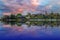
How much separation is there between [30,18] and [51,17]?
7.39ft

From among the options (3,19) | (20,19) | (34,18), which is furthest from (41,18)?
(3,19)

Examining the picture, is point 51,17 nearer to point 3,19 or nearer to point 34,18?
point 34,18

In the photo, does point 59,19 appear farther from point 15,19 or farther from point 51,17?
point 15,19

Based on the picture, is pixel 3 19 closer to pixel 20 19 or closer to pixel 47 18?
pixel 20 19

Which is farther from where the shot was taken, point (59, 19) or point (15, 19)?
point (59, 19)

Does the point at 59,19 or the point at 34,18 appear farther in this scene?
the point at 59,19

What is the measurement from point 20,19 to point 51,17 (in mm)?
3093

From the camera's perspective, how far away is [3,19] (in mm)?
16516

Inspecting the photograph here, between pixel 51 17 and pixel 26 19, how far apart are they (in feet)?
8.56

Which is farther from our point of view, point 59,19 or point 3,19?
point 59,19

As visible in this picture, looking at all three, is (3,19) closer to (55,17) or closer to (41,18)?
(41,18)

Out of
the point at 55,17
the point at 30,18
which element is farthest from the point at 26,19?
the point at 55,17

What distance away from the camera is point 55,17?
18031 mm

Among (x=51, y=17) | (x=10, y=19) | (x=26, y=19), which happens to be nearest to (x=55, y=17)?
(x=51, y=17)
